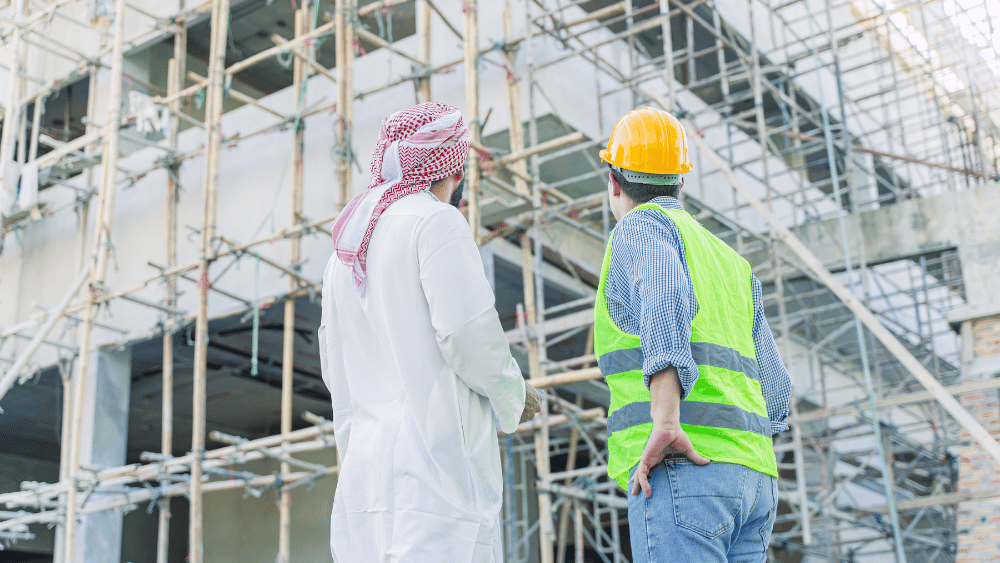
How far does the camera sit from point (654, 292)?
2.35m

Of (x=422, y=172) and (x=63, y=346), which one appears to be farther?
(x=63, y=346)

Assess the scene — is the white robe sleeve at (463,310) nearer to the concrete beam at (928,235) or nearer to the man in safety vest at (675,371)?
the man in safety vest at (675,371)

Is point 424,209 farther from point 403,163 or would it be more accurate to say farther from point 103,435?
point 103,435

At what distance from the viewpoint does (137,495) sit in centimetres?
1013

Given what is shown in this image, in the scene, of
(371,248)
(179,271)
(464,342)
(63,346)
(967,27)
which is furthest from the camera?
(967,27)

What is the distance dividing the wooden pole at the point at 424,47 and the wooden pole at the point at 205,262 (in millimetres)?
1988

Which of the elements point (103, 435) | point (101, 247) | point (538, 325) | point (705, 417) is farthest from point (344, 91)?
point (705, 417)

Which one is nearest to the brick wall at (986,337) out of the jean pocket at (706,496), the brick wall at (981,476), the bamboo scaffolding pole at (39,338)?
the brick wall at (981,476)

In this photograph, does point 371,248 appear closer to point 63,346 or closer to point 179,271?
point 179,271

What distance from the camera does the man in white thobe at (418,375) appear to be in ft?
7.98

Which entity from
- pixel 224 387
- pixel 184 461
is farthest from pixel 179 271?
pixel 224 387

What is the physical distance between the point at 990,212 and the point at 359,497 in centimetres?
955

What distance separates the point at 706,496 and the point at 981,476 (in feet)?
26.6

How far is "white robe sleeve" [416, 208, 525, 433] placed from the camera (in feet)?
8.07
